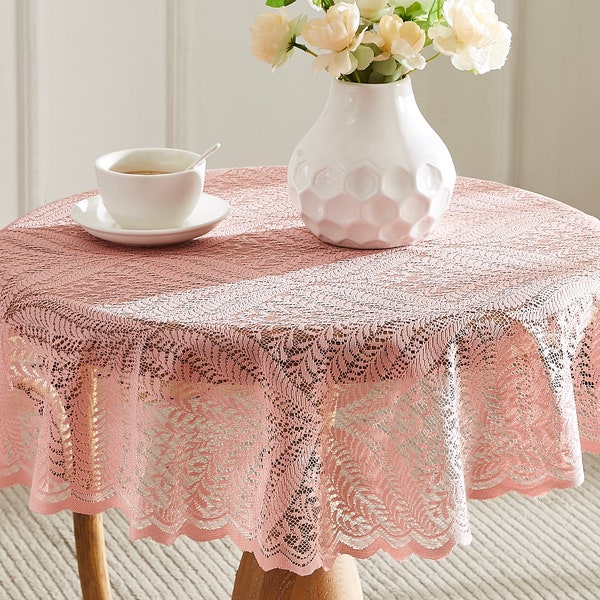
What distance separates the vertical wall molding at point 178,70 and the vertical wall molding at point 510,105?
863 millimetres

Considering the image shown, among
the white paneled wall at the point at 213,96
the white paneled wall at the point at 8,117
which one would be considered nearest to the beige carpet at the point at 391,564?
the white paneled wall at the point at 8,117

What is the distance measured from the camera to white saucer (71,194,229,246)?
133cm

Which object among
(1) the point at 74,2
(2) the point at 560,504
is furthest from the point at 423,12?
(1) the point at 74,2

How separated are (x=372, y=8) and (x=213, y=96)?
1564 millimetres

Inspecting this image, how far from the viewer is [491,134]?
2.93 meters

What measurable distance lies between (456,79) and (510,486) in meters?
1.99

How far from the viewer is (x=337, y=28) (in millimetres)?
1201

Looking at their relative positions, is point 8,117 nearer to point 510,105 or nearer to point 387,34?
point 510,105

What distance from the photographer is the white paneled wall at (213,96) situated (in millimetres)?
2527

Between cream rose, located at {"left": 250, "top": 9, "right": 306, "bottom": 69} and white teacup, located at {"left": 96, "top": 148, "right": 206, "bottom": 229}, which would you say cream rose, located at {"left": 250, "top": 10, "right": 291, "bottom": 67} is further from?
white teacup, located at {"left": 96, "top": 148, "right": 206, "bottom": 229}

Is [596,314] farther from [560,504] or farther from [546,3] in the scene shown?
[546,3]

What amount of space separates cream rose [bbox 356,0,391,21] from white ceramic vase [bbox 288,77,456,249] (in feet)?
0.32

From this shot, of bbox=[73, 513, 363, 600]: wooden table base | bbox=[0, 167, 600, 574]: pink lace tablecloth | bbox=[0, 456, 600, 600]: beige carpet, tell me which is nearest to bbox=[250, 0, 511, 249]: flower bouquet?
bbox=[0, 167, 600, 574]: pink lace tablecloth

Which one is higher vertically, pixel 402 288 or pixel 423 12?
pixel 423 12
